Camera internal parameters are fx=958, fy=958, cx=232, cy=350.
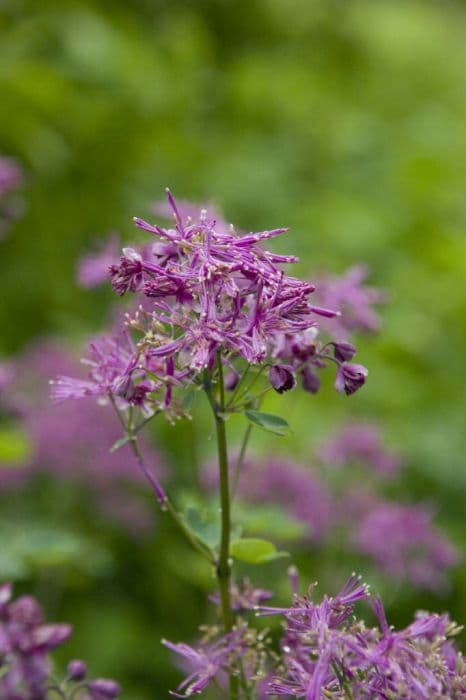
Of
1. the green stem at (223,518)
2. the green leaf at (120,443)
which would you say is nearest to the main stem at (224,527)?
the green stem at (223,518)

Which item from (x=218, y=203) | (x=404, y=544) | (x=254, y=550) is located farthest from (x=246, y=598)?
(x=218, y=203)

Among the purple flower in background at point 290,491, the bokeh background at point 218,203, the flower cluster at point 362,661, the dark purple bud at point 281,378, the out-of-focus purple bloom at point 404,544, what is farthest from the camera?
the bokeh background at point 218,203

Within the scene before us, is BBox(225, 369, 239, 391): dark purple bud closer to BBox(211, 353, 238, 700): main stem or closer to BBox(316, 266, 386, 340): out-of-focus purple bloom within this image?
BBox(211, 353, 238, 700): main stem

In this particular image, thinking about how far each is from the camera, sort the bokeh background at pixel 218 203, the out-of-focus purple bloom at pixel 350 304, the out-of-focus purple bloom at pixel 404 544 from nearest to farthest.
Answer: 1. the out-of-focus purple bloom at pixel 350 304
2. the out-of-focus purple bloom at pixel 404 544
3. the bokeh background at pixel 218 203

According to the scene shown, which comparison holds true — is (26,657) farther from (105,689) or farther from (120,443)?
(120,443)

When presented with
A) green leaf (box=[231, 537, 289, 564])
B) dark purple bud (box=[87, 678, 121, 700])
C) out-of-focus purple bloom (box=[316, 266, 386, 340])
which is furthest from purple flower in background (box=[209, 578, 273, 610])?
out-of-focus purple bloom (box=[316, 266, 386, 340])

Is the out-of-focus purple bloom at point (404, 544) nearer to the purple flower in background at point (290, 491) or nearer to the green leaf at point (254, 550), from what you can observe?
the purple flower in background at point (290, 491)

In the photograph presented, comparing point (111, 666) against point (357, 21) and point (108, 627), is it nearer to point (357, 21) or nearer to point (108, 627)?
point (108, 627)

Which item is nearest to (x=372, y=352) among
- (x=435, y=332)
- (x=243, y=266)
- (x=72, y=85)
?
(x=435, y=332)

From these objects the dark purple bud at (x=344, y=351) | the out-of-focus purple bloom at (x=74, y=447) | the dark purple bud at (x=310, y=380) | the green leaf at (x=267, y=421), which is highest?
the out-of-focus purple bloom at (x=74, y=447)
